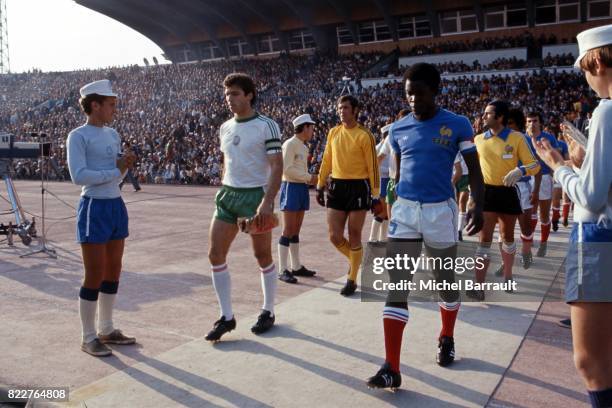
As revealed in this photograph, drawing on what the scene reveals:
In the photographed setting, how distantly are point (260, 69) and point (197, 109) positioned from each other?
7.92 meters

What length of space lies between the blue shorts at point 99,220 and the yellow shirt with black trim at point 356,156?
2.56 meters

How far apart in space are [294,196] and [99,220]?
2956mm

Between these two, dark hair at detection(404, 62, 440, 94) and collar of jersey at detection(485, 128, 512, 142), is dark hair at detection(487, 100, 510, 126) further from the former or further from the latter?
dark hair at detection(404, 62, 440, 94)

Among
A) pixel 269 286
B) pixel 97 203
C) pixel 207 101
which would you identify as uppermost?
pixel 207 101

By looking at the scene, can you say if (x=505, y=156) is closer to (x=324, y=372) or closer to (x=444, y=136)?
(x=444, y=136)

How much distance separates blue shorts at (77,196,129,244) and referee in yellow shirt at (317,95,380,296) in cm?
233

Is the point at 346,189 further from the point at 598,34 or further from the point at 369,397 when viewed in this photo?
the point at 598,34

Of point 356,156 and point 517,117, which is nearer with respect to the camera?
point 356,156

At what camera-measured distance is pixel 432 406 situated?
3.30m

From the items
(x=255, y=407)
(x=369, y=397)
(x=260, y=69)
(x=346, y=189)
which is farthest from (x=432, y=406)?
(x=260, y=69)

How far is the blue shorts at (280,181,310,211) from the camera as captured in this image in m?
6.78

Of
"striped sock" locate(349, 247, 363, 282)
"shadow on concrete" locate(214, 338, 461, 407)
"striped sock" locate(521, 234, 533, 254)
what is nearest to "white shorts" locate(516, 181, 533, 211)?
"striped sock" locate(521, 234, 533, 254)

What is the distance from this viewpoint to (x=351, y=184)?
5.91 m

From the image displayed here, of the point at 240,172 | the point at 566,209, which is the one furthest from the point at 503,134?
the point at 566,209
